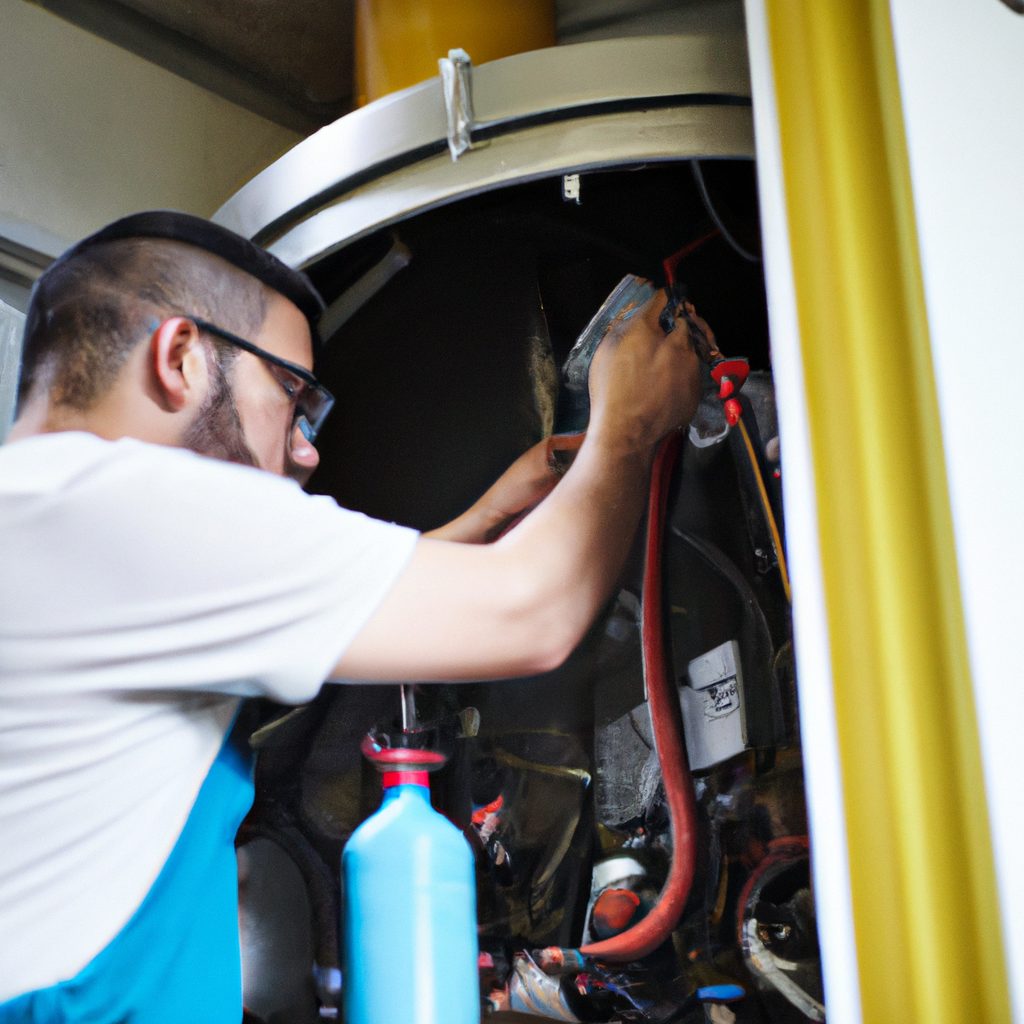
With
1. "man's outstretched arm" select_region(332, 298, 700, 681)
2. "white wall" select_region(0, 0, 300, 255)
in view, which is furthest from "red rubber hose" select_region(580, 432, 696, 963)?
"white wall" select_region(0, 0, 300, 255)

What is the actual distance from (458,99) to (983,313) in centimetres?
57

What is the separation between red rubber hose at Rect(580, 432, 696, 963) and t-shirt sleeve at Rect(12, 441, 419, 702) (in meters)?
0.30

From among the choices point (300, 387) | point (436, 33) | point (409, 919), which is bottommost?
point (409, 919)

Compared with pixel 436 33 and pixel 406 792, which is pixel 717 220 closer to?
pixel 436 33

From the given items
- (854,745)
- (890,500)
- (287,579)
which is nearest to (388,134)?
(287,579)

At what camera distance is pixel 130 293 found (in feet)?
3.17

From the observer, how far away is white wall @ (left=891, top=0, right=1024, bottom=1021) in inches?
21.2

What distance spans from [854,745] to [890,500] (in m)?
0.16

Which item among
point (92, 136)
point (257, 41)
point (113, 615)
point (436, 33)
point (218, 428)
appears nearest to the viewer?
point (113, 615)

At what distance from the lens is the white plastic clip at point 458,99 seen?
3.04ft

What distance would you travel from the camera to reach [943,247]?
0.61 metres

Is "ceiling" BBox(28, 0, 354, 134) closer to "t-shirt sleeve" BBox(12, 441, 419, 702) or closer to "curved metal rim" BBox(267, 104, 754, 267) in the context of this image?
"curved metal rim" BBox(267, 104, 754, 267)

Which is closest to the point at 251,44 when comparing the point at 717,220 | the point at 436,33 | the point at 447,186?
the point at 436,33

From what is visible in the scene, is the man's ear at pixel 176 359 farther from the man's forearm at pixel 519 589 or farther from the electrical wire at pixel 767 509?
the electrical wire at pixel 767 509
